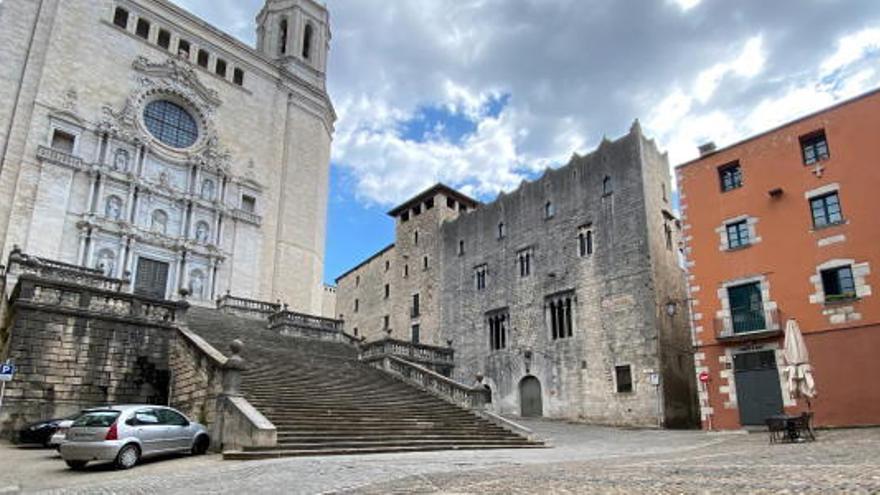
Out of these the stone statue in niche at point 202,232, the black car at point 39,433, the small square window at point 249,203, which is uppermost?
the small square window at point 249,203

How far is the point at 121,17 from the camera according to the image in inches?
1270

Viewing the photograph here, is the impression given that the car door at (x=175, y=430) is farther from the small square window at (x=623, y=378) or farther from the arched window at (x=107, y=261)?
the arched window at (x=107, y=261)

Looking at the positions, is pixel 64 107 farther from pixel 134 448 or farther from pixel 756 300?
pixel 756 300

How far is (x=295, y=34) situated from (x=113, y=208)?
21206 millimetres

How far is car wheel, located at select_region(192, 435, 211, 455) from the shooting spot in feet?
39.3

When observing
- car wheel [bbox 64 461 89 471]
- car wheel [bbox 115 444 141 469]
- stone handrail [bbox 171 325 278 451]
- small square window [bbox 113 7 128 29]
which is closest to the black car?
stone handrail [bbox 171 325 278 451]

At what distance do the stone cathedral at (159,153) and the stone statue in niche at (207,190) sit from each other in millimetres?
56

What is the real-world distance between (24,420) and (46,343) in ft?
6.67

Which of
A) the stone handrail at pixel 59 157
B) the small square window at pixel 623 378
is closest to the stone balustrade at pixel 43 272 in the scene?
the stone handrail at pixel 59 157

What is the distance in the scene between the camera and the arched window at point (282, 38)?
43772mm

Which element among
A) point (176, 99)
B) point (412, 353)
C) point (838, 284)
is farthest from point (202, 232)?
point (838, 284)

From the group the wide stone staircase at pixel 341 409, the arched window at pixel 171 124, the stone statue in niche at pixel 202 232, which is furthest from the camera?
the arched window at pixel 171 124

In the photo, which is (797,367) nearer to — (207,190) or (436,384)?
(436,384)

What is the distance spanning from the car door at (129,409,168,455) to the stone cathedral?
1840cm
